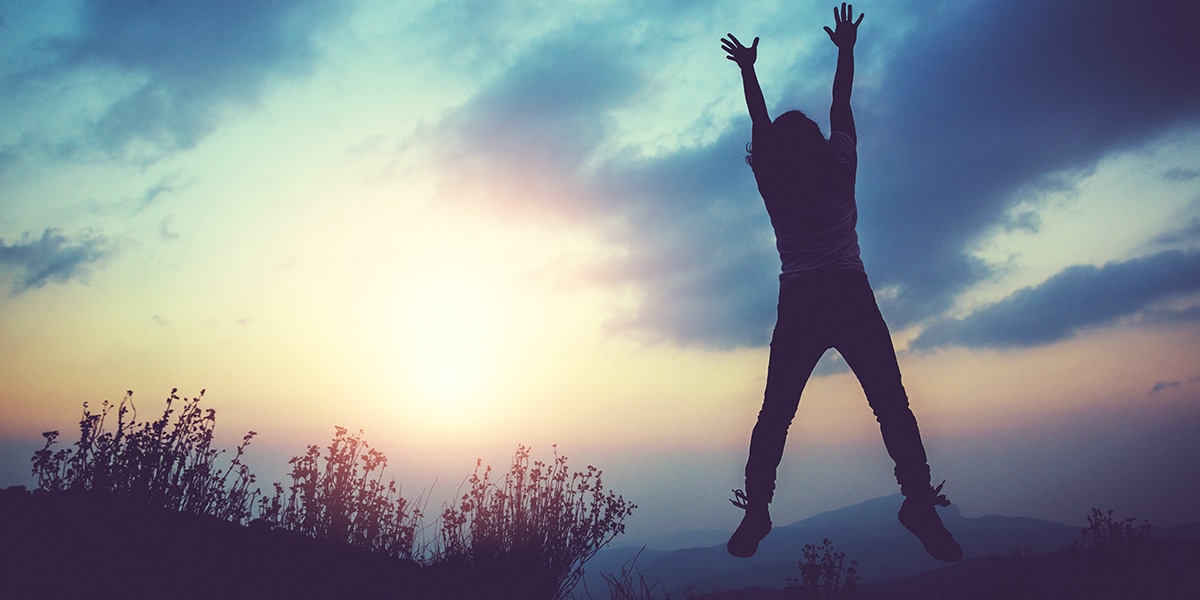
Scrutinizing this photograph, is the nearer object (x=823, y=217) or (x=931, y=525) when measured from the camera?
(x=931, y=525)

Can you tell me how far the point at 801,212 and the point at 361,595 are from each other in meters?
4.13

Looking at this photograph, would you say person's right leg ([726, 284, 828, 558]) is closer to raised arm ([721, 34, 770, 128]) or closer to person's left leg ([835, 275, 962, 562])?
person's left leg ([835, 275, 962, 562])

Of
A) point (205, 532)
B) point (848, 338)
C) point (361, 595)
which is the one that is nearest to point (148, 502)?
point (205, 532)

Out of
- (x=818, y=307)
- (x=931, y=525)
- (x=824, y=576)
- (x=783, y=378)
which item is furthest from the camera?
(x=824, y=576)

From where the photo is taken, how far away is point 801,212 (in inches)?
131

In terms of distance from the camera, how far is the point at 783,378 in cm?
332

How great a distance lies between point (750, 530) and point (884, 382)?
1170 millimetres

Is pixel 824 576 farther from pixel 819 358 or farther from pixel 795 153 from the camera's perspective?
pixel 795 153

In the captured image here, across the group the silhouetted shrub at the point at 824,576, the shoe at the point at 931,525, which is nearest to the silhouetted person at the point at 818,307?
the shoe at the point at 931,525

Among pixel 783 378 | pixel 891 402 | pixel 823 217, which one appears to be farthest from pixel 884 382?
pixel 823 217

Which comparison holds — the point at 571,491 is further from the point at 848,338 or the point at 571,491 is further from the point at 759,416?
the point at 848,338

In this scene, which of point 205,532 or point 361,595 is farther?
point 205,532

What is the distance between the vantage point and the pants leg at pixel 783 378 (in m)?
3.26

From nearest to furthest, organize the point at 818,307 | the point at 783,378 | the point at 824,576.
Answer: the point at 818,307 → the point at 783,378 → the point at 824,576
